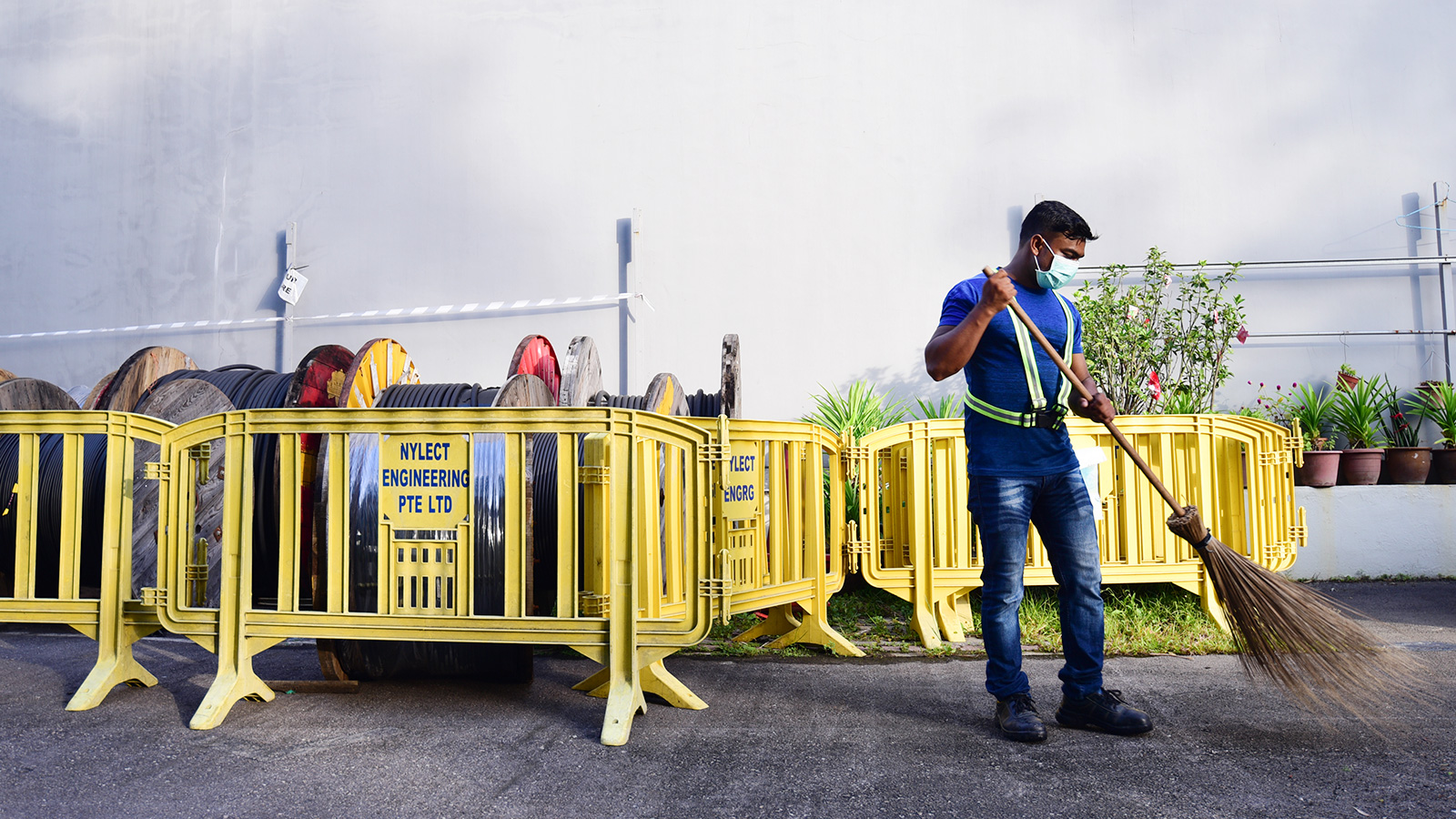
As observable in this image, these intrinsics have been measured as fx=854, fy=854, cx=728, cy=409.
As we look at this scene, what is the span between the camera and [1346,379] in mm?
8305

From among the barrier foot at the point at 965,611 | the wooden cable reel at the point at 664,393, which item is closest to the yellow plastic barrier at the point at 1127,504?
the barrier foot at the point at 965,611

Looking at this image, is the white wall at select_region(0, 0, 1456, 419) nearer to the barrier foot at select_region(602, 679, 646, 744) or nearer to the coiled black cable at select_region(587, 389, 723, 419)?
the coiled black cable at select_region(587, 389, 723, 419)

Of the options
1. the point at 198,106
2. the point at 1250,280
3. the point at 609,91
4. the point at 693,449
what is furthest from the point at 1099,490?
the point at 198,106

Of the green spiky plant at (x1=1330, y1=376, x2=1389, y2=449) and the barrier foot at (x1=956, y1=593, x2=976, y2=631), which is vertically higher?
the green spiky plant at (x1=1330, y1=376, x2=1389, y2=449)

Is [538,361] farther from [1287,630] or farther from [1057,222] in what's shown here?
[1287,630]

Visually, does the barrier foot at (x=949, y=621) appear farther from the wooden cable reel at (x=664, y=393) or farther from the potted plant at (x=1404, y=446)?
the potted plant at (x=1404, y=446)

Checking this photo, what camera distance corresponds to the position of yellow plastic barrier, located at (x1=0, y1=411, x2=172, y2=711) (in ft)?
12.5

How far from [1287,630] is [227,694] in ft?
13.7

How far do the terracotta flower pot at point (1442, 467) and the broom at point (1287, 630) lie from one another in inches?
211

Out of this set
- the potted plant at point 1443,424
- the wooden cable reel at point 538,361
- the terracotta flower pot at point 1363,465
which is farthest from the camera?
the potted plant at point 1443,424

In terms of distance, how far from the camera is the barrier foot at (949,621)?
5.08 metres

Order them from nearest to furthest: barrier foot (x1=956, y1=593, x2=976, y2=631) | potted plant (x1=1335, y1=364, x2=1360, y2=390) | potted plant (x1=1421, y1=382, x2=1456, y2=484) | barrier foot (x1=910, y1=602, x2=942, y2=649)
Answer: barrier foot (x1=910, y1=602, x2=942, y2=649), barrier foot (x1=956, y1=593, x2=976, y2=631), potted plant (x1=1421, y1=382, x2=1456, y2=484), potted plant (x1=1335, y1=364, x2=1360, y2=390)

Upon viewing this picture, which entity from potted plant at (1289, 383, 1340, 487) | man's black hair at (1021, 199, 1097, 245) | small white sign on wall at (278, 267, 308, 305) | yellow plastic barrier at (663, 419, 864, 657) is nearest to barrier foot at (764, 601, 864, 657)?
yellow plastic barrier at (663, 419, 864, 657)

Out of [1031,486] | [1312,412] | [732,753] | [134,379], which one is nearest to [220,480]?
[134,379]
